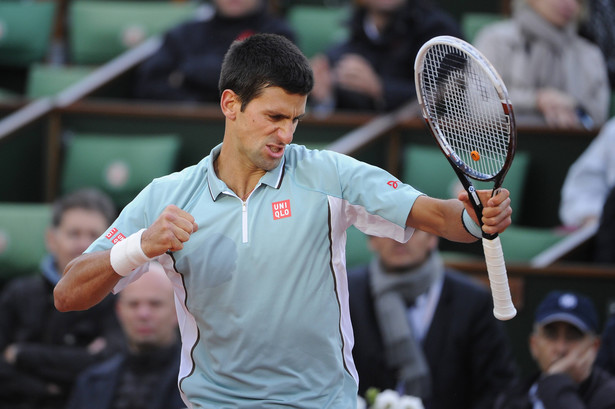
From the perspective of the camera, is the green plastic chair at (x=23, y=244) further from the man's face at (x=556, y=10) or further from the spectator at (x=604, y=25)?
the spectator at (x=604, y=25)

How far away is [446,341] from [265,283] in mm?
2288

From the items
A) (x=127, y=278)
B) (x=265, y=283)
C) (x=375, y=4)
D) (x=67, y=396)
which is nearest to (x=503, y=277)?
(x=265, y=283)

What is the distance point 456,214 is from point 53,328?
3.19 metres

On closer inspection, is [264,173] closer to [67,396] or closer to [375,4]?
[67,396]

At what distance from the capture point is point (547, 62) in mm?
6855

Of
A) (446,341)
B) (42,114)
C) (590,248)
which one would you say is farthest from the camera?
(42,114)

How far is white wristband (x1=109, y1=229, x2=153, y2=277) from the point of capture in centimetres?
286

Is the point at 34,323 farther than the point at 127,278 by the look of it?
Yes

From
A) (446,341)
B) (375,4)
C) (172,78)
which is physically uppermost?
(375,4)

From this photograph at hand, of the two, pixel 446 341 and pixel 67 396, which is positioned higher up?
pixel 446 341

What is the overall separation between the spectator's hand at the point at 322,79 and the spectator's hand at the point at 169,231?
14.1ft

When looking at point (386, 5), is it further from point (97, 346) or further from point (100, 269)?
point (100, 269)

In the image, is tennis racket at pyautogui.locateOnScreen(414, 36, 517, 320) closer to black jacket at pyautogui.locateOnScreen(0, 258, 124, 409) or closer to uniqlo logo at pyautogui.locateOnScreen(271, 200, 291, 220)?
uniqlo logo at pyautogui.locateOnScreen(271, 200, 291, 220)

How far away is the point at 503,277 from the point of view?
287 centimetres
